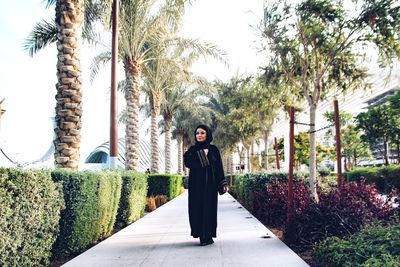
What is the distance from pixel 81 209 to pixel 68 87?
11.8ft

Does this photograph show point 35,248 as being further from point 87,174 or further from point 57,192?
point 87,174

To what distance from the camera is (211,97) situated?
120ft

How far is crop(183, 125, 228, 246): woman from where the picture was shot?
671 centimetres

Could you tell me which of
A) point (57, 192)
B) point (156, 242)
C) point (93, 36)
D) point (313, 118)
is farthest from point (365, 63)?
point (93, 36)

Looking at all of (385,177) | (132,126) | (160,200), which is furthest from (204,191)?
(385,177)

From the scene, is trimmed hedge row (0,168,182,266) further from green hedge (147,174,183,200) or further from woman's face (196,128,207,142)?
green hedge (147,174,183,200)

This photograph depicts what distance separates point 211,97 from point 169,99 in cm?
698

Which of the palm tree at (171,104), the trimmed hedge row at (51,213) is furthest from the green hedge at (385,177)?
the trimmed hedge row at (51,213)

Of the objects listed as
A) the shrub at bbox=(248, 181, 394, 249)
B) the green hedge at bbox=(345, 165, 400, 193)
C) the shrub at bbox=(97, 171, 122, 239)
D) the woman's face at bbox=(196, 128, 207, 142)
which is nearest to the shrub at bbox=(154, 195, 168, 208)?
the shrub at bbox=(97, 171, 122, 239)

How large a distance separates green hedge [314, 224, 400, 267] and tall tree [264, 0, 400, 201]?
3.37 meters

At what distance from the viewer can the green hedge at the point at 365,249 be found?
14.4 feet

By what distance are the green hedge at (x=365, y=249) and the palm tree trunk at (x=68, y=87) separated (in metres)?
5.34

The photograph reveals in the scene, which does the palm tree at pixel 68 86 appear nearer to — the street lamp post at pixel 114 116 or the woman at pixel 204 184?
the street lamp post at pixel 114 116

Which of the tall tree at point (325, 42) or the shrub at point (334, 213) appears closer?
the shrub at point (334, 213)
